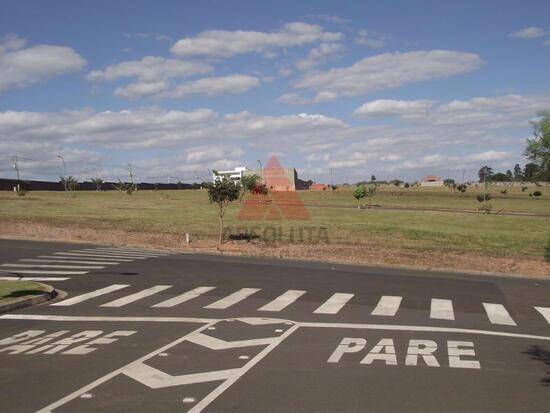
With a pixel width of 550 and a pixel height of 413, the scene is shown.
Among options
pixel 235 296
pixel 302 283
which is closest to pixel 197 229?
pixel 302 283

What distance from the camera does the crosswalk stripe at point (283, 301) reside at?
14633 millimetres

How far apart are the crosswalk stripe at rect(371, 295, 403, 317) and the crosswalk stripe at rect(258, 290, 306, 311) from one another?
2.14 metres

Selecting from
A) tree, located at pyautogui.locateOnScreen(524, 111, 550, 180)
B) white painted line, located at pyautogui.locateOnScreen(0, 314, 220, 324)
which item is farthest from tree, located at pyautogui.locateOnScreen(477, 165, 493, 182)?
white painted line, located at pyautogui.locateOnScreen(0, 314, 220, 324)

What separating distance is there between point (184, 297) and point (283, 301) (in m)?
2.57

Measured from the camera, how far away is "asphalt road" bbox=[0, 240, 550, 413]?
24.8 ft

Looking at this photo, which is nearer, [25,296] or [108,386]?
[108,386]

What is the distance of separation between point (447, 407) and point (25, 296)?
11.4 metres

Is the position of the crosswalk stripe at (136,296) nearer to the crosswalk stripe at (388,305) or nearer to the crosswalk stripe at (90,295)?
the crosswalk stripe at (90,295)

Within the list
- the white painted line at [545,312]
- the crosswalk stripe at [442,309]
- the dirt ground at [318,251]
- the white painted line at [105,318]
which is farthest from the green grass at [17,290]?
the dirt ground at [318,251]

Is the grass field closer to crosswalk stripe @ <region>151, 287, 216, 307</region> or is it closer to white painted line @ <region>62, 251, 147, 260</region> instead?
white painted line @ <region>62, 251, 147, 260</region>

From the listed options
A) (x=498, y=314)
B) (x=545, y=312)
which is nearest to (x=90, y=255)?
(x=498, y=314)

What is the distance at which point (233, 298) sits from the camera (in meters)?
16.1

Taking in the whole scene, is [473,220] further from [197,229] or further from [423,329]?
[423,329]

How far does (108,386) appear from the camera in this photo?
8047mm
